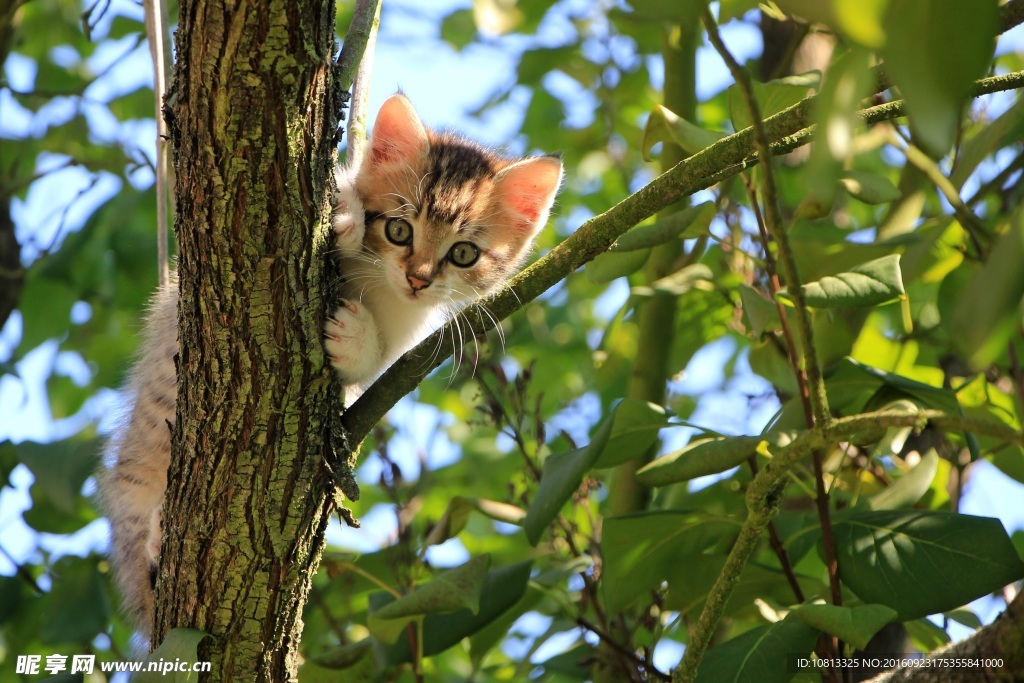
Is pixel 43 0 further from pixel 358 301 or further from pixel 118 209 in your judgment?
pixel 358 301

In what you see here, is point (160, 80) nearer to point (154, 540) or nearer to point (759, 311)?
point (154, 540)

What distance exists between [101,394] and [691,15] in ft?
13.4

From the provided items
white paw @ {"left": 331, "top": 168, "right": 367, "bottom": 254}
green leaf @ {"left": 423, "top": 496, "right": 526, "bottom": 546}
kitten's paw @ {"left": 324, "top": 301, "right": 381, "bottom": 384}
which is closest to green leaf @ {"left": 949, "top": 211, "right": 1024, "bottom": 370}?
kitten's paw @ {"left": 324, "top": 301, "right": 381, "bottom": 384}

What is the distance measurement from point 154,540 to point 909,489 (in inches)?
71.5

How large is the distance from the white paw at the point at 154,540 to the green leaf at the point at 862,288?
5.40 feet

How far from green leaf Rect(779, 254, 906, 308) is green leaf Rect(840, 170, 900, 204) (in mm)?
200

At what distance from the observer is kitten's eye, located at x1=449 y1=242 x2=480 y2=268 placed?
2754 mm

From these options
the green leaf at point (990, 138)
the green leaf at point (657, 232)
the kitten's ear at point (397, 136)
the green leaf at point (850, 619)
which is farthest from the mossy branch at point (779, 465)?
the kitten's ear at point (397, 136)

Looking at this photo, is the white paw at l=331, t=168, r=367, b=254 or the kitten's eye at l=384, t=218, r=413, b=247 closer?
the white paw at l=331, t=168, r=367, b=254

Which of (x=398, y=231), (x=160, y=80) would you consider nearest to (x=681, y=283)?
(x=398, y=231)

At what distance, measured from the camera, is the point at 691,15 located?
75cm

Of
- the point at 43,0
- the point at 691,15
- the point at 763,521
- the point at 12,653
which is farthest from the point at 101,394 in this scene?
the point at 691,15

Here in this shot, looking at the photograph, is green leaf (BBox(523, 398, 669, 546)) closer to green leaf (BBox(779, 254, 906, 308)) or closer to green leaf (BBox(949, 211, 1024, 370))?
green leaf (BBox(779, 254, 906, 308))

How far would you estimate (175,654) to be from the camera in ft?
5.10
